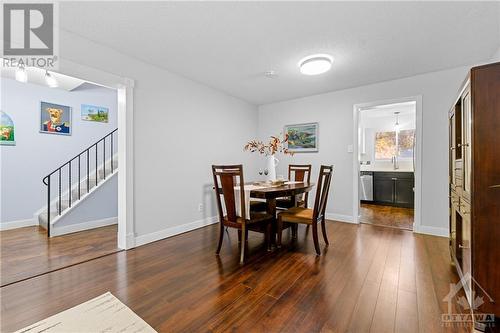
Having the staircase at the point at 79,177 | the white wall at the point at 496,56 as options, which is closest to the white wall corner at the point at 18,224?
the staircase at the point at 79,177

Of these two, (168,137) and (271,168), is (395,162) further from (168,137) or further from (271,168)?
(168,137)

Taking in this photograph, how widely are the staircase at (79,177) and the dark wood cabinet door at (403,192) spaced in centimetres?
636

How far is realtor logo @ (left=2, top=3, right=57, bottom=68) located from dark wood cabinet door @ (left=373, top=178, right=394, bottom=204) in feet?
21.4

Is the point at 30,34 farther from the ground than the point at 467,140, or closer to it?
farther from the ground

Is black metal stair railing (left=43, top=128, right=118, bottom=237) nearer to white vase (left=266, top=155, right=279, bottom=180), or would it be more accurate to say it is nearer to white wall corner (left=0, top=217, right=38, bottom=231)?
white wall corner (left=0, top=217, right=38, bottom=231)

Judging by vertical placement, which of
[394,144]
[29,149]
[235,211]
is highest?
[394,144]

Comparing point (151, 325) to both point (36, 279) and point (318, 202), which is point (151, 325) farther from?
point (318, 202)

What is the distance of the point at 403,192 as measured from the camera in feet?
17.5

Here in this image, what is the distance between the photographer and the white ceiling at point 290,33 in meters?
1.93

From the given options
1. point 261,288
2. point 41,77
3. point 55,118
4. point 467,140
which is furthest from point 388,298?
point 55,118

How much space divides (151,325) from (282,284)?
1058mm

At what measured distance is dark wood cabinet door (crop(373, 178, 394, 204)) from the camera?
550 centimetres

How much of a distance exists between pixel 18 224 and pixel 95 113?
94.8 inches

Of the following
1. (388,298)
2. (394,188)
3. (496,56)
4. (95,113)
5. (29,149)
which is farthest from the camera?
(394,188)
